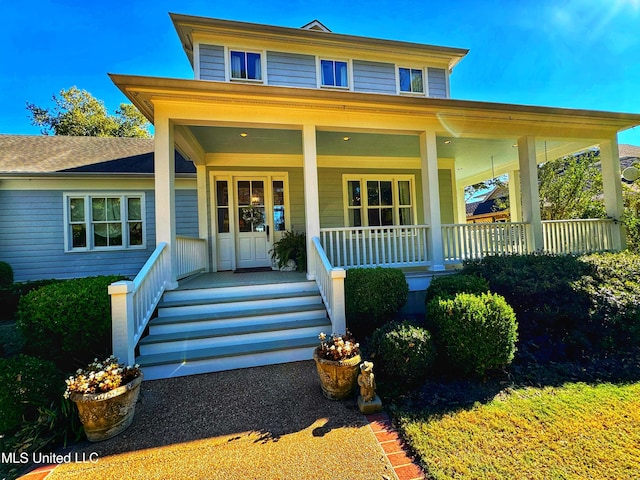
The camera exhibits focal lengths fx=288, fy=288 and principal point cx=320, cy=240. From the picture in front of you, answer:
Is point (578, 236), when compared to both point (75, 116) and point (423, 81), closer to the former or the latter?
point (423, 81)

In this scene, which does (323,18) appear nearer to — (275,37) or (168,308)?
(275,37)

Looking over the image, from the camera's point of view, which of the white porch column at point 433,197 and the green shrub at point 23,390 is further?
the white porch column at point 433,197

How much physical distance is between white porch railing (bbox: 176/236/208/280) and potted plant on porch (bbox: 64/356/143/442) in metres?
2.49

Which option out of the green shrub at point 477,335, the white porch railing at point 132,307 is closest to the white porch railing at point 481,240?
the green shrub at point 477,335

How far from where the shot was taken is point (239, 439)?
2.38 meters

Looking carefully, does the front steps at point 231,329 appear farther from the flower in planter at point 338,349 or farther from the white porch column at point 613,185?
the white porch column at point 613,185

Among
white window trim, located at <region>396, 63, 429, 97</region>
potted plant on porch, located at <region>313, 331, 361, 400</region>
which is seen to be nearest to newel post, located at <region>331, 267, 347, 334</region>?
potted plant on porch, located at <region>313, 331, 361, 400</region>

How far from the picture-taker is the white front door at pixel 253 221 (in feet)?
24.1

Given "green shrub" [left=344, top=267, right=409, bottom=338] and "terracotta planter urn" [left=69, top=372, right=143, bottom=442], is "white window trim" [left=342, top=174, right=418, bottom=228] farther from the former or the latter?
"terracotta planter urn" [left=69, top=372, right=143, bottom=442]

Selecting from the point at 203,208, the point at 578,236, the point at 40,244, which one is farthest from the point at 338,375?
the point at 40,244

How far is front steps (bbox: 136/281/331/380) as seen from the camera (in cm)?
362

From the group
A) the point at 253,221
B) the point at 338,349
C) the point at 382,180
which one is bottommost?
the point at 338,349

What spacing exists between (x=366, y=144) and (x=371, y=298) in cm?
436

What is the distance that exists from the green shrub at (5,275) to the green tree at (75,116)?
54.8 feet
